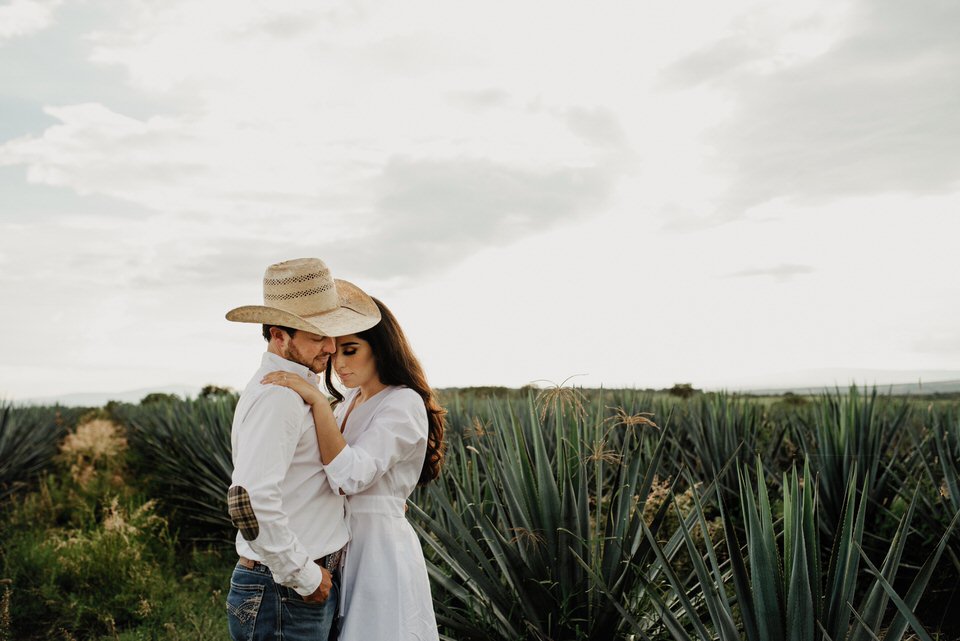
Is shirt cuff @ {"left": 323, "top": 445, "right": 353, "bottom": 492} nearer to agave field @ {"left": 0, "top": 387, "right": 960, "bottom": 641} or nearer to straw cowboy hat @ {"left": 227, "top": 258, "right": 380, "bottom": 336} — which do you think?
straw cowboy hat @ {"left": 227, "top": 258, "right": 380, "bottom": 336}

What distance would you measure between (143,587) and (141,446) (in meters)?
6.79

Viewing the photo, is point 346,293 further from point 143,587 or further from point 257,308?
point 143,587

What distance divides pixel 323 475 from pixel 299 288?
57 centimetres

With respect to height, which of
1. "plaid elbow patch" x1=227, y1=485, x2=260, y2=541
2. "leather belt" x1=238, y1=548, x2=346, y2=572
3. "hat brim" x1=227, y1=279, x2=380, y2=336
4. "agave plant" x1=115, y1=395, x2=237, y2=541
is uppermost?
"hat brim" x1=227, y1=279, x2=380, y2=336

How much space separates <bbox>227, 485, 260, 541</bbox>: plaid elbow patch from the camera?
1.90 metres

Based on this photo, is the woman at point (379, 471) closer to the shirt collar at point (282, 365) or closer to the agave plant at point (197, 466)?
the shirt collar at point (282, 365)

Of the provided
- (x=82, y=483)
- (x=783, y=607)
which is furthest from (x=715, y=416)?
(x=82, y=483)

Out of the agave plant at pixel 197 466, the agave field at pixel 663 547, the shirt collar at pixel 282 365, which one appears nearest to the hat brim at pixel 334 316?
the shirt collar at pixel 282 365

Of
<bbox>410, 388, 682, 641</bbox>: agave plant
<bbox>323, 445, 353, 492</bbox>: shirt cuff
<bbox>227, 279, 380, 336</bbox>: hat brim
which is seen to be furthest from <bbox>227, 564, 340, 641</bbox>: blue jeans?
<bbox>410, 388, 682, 641</bbox>: agave plant

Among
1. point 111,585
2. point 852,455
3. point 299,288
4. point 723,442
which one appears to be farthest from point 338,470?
point 723,442

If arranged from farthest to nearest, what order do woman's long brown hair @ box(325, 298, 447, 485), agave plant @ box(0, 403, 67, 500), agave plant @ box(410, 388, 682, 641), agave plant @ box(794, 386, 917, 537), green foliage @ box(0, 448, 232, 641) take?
agave plant @ box(0, 403, 67, 500)
agave plant @ box(794, 386, 917, 537)
green foliage @ box(0, 448, 232, 641)
agave plant @ box(410, 388, 682, 641)
woman's long brown hair @ box(325, 298, 447, 485)

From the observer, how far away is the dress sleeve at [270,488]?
1911 millimetres

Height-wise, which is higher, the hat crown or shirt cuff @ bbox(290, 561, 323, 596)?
the hat crown

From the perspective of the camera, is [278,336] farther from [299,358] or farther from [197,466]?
[197,466]
